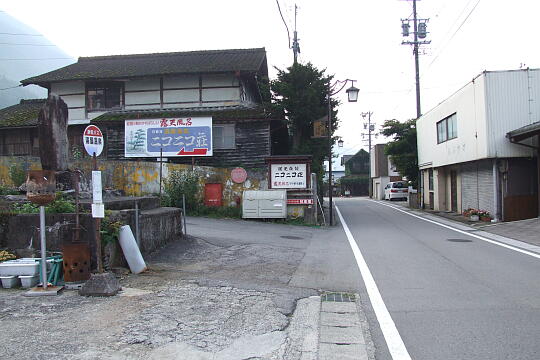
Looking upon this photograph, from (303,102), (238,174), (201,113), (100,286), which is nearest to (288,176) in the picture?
(238,174)

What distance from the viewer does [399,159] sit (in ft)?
107

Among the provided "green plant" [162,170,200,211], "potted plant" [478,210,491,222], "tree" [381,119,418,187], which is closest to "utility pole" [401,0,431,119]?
"tree" [381,119,418,187]

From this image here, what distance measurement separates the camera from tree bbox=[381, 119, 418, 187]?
3212 centimetres

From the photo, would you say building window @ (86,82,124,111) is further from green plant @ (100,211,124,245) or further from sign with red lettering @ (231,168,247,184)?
green plant @ (100,211,124,245)

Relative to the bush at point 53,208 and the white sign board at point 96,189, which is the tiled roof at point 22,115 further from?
the white sign board at point 96,189

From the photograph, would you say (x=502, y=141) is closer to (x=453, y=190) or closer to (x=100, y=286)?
(x=453, y=190)

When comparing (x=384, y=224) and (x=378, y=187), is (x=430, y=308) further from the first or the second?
(x=378, y=187)

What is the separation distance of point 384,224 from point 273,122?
8.83 meters

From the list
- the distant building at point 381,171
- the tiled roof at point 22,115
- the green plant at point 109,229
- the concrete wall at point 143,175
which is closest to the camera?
the green plant at point 109,229

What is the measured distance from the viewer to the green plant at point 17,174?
16.8 m

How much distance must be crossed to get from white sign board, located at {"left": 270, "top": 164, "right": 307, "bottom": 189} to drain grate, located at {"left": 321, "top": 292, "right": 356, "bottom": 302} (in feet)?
40.0

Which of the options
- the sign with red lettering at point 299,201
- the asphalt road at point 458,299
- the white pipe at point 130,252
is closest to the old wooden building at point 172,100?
the sign with red lettering at point 299,201

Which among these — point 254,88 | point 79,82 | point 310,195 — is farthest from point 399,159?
point 79,82

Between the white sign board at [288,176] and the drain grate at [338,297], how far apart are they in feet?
40.0
